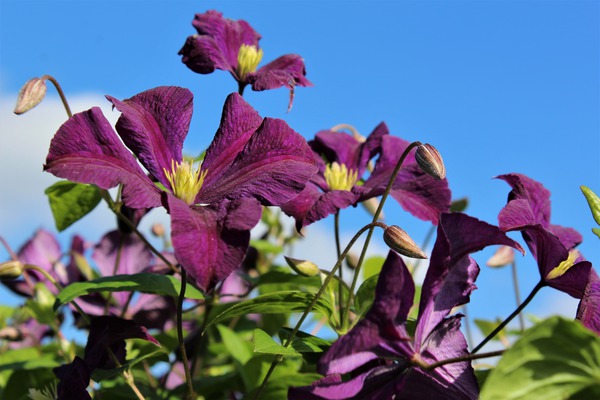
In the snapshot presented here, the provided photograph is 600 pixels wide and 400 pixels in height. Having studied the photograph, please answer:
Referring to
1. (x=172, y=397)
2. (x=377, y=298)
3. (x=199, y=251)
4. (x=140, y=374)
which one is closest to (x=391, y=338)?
(x=377, y=298)

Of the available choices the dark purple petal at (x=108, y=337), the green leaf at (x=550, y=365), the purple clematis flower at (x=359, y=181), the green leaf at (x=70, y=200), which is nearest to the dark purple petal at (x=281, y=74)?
the purple clematis flower at (x=359, y=181)

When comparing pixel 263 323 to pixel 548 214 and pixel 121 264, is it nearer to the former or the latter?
pixel 121 264

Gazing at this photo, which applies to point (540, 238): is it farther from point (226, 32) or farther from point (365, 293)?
point (226, 32)

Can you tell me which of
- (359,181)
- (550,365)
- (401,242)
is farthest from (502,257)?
(550,365)

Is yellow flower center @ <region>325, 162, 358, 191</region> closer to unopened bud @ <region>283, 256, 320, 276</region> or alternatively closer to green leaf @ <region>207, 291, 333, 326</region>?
unopened bud @ <region>283, 256, 320, 276</region>

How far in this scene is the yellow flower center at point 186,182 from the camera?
978 millimetres

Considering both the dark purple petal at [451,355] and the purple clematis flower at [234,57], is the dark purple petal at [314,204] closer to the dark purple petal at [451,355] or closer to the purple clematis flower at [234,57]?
the purple clematis flower at [234,57]

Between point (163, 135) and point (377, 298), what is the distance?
44 cm

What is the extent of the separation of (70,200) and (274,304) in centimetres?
59

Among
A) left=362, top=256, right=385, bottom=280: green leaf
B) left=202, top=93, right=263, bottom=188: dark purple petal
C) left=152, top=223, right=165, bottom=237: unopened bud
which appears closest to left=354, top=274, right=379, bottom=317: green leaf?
left=202, top=93, right=263, bottom=188: dark purple petal

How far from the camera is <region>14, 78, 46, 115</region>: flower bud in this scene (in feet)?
3.46

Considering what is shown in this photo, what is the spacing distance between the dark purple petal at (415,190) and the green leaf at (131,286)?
0.31 metres

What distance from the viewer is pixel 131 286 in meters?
1.06

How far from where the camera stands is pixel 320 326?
1.75 metres
